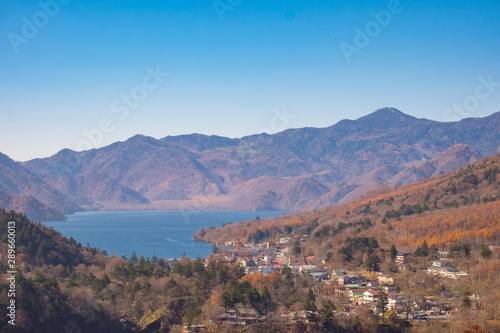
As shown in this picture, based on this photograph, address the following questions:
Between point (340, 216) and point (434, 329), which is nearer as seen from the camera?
point (434, 329)

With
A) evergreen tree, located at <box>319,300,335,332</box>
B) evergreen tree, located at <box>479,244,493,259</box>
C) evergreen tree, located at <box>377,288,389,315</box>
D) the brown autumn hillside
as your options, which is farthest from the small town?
the brown autumn hillside

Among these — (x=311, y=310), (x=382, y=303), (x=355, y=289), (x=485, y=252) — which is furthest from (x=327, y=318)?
(x=485, y=252)

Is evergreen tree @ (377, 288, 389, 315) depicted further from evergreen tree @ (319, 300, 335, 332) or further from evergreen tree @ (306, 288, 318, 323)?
evergreen tree @ (306, 288, 318, 323)

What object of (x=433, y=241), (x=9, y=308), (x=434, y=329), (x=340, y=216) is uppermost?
(x=340, y=216)

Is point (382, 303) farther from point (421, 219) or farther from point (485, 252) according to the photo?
point (421, 219)

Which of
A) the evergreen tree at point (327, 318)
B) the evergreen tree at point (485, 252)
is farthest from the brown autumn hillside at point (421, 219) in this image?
the evergreen tree at point (327, 318)

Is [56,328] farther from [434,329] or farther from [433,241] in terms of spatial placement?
[433,241]

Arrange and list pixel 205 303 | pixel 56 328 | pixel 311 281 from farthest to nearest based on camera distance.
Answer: pixel 311 281 → pixel 205 303 → pixel 56 328

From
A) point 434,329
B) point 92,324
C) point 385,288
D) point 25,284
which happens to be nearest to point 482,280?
point 385,288
